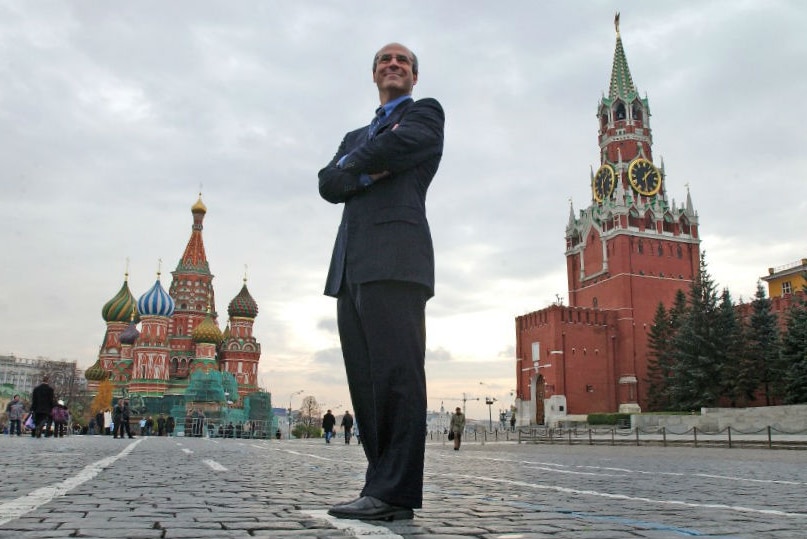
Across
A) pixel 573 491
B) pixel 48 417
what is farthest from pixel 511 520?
pixel 48 417

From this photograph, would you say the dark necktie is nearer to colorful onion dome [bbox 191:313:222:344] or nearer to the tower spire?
colorful onion dome [bbox 191:313:222:344]

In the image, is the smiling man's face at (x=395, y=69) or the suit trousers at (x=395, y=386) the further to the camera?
the smiling man's face at (x=395, y=69)

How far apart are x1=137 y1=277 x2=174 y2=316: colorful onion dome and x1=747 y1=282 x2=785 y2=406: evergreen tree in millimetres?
49037

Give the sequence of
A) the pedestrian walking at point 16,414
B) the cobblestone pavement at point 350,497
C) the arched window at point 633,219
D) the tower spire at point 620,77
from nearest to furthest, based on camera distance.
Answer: the cobblestone pavement at point 350,497
the pedestrian walking at point 16,414
the arched window at point 633,219
the tower spire at point 620,77

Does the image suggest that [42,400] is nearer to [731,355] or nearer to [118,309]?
[731,355]

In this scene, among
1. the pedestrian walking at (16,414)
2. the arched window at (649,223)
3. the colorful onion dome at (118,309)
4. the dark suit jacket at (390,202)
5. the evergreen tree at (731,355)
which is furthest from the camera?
the colorful onion dome at (118,309)

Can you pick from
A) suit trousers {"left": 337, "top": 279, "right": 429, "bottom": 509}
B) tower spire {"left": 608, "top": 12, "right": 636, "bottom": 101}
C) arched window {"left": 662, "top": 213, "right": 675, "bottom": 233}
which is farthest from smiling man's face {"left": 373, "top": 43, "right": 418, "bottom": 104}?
tower spire {"left": 608, "top": 12, "right": 636, "bottom": 101}

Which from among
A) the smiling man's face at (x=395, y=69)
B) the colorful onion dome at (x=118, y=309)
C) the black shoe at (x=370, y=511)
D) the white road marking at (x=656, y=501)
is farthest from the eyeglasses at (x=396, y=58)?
the colorful onion dome at (x=118, y=309)

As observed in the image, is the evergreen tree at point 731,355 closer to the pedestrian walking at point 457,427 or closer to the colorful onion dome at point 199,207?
the pedestrian walking at point 457,427

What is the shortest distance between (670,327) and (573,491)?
2140 inches

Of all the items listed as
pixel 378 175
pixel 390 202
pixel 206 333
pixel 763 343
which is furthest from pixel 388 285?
pixel 206 333

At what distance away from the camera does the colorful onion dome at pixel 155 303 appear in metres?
65.6

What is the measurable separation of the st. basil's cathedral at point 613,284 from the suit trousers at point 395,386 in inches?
2107

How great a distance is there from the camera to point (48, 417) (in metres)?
19.7
